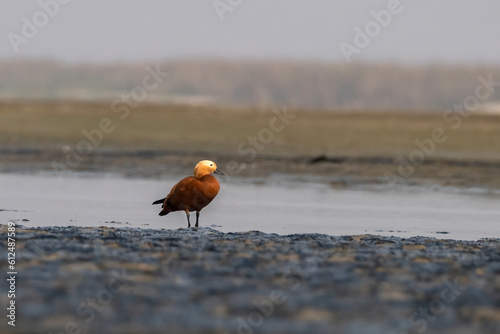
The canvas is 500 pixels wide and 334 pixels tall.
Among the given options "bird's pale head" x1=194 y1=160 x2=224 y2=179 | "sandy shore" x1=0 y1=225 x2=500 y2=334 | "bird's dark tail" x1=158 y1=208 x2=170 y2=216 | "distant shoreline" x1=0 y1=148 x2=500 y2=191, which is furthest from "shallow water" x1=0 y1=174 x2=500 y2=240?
"sandy shore" x1=0 y1=225 x2=500 y2=334

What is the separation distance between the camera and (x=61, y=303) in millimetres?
8664

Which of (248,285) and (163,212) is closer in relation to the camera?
(248,285)

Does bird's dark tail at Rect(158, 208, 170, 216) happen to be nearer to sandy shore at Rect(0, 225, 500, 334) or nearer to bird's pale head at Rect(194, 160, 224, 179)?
bird's pale head at Rect(194, 160, 224, 179)

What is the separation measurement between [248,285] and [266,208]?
871 cm

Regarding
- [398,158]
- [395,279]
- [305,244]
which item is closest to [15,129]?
[398,158]

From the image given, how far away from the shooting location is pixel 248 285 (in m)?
→ 9.60

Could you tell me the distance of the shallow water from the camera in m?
15.6

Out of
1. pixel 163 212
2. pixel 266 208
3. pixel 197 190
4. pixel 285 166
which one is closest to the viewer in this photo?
pixel 197 190

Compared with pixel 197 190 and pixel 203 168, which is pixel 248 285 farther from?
pixel 203 168

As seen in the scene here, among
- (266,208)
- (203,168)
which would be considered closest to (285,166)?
(266,208)

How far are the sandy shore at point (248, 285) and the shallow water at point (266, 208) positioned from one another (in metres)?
2.42

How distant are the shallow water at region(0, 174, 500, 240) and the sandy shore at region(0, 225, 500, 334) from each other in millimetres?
2423

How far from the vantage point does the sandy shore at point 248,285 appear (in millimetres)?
8188

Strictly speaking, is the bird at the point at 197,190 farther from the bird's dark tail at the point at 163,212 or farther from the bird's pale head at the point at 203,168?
the bird's dark tail at the point at 163,212
